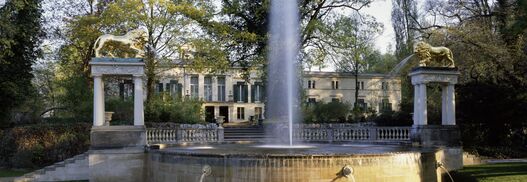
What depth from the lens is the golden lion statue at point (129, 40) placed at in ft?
66.0

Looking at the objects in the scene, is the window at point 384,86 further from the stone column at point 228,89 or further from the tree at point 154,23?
the tree at point 154,23

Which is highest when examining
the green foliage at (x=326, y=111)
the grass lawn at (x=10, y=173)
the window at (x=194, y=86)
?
the window at (x=194, y=86)

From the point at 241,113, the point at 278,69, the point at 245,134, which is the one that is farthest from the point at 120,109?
the point at 241,113

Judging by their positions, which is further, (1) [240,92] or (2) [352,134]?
(1) [240,92]

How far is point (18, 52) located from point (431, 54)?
24223 millimetres

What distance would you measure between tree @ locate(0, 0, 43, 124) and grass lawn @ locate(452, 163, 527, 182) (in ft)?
80.5

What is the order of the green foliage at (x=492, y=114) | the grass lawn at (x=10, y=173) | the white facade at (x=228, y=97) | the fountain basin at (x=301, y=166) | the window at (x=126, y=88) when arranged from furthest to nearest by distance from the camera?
the white facade at (x=228, y=97), the window at (x=126, y=88), the green foliage at (x=492, y=114), the grass lawn at (x=10, y=173), the fountain basin at (x=301, y=166)

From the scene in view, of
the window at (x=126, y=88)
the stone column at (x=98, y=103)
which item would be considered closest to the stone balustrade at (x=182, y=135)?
the stone column at (x=98, y=103)

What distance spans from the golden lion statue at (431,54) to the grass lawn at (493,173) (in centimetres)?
489

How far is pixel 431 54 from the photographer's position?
2205 cm

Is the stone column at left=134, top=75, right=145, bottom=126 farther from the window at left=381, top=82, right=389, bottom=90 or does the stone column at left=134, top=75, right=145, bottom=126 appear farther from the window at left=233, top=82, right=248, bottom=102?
the window at left=381, top=82, right=389, bottom=90

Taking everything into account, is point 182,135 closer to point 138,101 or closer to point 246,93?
point 138,101

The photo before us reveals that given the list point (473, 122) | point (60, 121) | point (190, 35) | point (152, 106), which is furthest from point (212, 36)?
point (473, 122)

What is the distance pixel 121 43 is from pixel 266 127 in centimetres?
1263
